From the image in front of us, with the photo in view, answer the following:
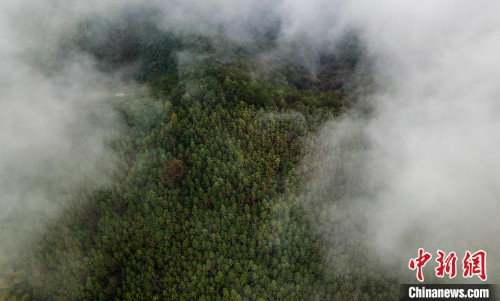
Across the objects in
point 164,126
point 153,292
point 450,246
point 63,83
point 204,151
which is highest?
point 63,83

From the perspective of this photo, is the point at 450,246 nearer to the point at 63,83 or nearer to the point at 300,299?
the point at 300,299

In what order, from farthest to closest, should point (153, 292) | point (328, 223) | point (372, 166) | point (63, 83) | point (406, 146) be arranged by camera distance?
point (63, 83)
point (406, 146)
point (372, 166)
point (328, 223)
point (153, 292)

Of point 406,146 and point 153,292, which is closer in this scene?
point 153,292

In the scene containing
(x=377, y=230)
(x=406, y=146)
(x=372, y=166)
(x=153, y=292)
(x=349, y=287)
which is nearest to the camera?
(x=153, y=292)

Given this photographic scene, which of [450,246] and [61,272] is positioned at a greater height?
[450,246]

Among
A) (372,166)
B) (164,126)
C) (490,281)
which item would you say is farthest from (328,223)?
(164,126)

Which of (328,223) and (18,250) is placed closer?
(18,250)

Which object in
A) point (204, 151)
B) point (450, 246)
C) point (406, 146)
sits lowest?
point (450, 246)

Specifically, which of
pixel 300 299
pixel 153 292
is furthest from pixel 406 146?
pixel 153 292

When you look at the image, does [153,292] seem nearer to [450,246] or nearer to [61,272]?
[61,272]
